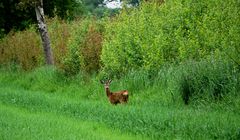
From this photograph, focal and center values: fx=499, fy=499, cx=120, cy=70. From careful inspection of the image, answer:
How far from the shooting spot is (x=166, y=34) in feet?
53.9

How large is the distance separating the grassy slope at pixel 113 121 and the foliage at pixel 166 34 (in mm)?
1658

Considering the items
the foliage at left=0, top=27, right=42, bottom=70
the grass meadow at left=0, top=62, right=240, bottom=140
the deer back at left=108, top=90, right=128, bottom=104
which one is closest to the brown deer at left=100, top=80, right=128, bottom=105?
the deer back at left=108, top=90, right=128, bottom=104

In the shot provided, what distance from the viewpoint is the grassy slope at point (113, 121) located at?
9.99 metres

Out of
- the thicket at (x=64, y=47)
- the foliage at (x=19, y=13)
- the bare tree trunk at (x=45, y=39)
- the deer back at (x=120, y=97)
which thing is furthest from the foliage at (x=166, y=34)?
the foliage at (x=19, y=13)

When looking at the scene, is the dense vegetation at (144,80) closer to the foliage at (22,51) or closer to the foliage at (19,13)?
the foliage at (22,51)

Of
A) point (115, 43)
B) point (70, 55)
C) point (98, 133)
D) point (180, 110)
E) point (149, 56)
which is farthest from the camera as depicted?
point (70, 55)

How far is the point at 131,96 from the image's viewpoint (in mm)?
15547

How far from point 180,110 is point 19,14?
23930mm

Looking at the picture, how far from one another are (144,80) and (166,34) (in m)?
1.73

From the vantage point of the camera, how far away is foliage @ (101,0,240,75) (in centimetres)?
1404

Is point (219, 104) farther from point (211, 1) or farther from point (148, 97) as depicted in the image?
point (211, 1)

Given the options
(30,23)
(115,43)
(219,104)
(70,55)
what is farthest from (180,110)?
(30,23)

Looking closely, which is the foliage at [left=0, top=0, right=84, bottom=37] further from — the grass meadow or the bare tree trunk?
the grass meadow

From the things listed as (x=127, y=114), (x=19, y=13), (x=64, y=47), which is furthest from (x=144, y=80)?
(x=19, y=13)
